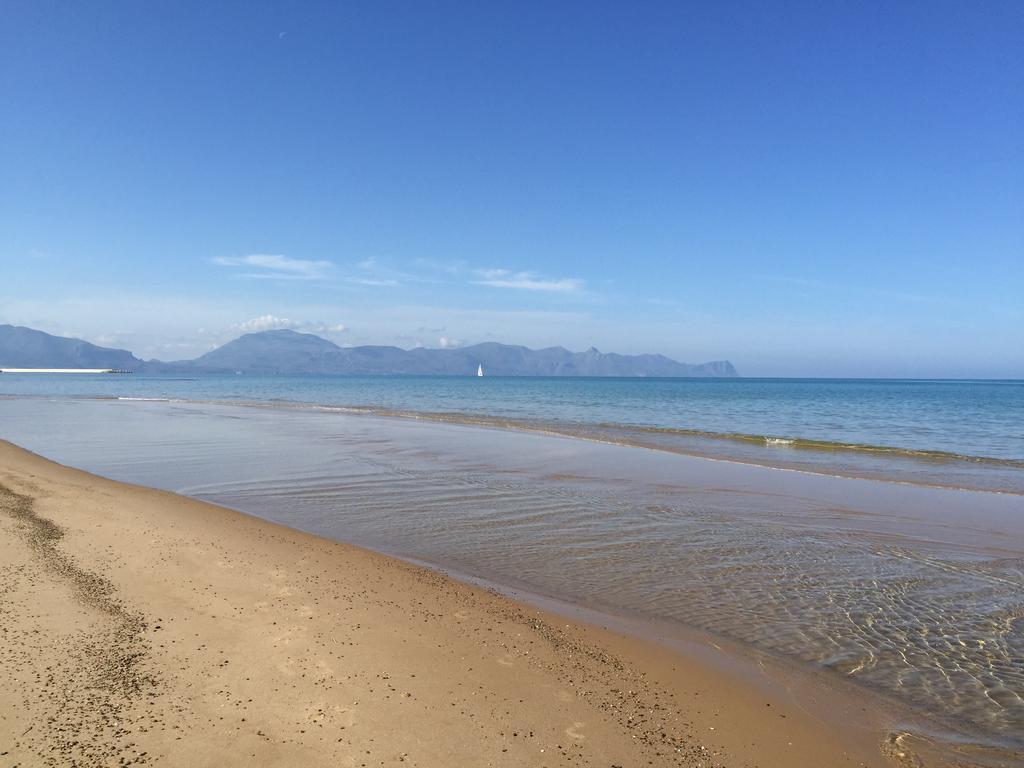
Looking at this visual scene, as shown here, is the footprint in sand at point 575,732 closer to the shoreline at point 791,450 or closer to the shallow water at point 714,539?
the shallow water at point 714,539

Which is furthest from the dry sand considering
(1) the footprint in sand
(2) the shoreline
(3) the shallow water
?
(2) the shoreline

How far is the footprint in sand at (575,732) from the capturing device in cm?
407

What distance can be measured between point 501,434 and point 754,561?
64.0 feet

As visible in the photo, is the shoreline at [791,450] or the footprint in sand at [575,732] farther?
the shoreline at [791,450]

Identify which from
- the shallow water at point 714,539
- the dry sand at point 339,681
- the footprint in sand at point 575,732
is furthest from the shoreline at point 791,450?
the footprint in sand at point 575,732

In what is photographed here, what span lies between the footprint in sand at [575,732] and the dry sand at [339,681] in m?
0.01

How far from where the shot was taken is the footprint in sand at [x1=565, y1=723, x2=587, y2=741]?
160 inches

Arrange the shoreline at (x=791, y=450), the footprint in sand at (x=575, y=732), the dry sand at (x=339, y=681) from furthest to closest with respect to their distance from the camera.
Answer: the shoreline at (x=791, y=450)
the footprint in sand at (x=575, y=732)
the dry sand at (x=339, y=681)

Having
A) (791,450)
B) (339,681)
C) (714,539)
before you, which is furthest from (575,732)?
(791,450)

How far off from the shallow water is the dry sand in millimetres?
1129

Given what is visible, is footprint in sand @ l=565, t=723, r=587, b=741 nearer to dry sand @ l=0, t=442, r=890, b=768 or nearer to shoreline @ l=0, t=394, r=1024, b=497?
dry sand @ l=0, t=442, r=890, b=768

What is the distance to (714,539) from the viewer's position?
989 centimetres

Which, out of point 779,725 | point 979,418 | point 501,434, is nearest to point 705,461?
point 501,434

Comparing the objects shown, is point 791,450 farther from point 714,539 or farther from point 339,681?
point 339,681
